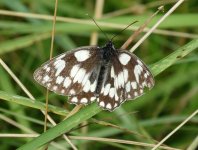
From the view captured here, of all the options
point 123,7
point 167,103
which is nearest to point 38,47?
point 123,7

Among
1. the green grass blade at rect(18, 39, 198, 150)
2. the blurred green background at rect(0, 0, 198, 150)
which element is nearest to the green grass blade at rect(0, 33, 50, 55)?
the blurred green background at rect(0, 0, 198, 150)

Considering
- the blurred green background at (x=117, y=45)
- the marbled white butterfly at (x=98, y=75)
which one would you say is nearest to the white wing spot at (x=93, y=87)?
the marbled white butterfly at (x=98, y=75)

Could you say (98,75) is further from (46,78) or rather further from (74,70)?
(46,78)

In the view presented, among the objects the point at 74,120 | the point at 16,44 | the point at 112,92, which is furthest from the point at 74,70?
the point at 16,44

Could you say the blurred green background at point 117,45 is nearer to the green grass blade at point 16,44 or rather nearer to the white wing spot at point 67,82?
the green grass blade at point 16,44

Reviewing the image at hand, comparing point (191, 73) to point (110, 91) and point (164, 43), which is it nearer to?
point (164, 43)

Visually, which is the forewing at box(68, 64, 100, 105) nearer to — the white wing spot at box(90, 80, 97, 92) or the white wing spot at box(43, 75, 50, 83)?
the white wing spot at box(90, 80, 97, 92)
